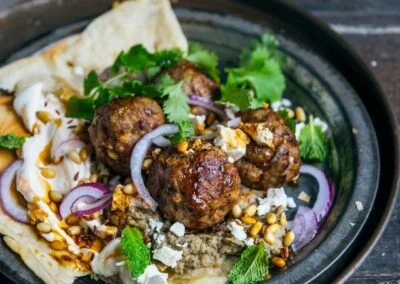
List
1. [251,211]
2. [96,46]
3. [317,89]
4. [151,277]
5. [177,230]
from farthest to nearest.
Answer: [96,46] → [317,89] → [251,211] → [177,230] → [151,277]

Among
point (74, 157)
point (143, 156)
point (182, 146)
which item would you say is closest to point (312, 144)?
point (182, 146)

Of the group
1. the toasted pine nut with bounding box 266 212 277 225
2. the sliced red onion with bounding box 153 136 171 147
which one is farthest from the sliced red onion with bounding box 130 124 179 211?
the toasted pine nut with bounding box 266 212 277 225

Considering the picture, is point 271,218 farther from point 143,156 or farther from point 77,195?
point 77,195

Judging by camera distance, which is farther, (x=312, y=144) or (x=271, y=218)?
(x=312, y=144)

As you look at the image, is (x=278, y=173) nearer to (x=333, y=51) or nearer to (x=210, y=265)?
(x=210, y=265)

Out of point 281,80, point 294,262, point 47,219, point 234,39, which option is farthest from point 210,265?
point 234,39

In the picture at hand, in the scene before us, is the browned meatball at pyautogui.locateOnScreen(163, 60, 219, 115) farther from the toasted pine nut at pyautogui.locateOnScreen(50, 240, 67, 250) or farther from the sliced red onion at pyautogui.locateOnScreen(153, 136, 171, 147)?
the toasted pine nut at pyautogui.locateOnScreen(50, 240, 67, 250)
